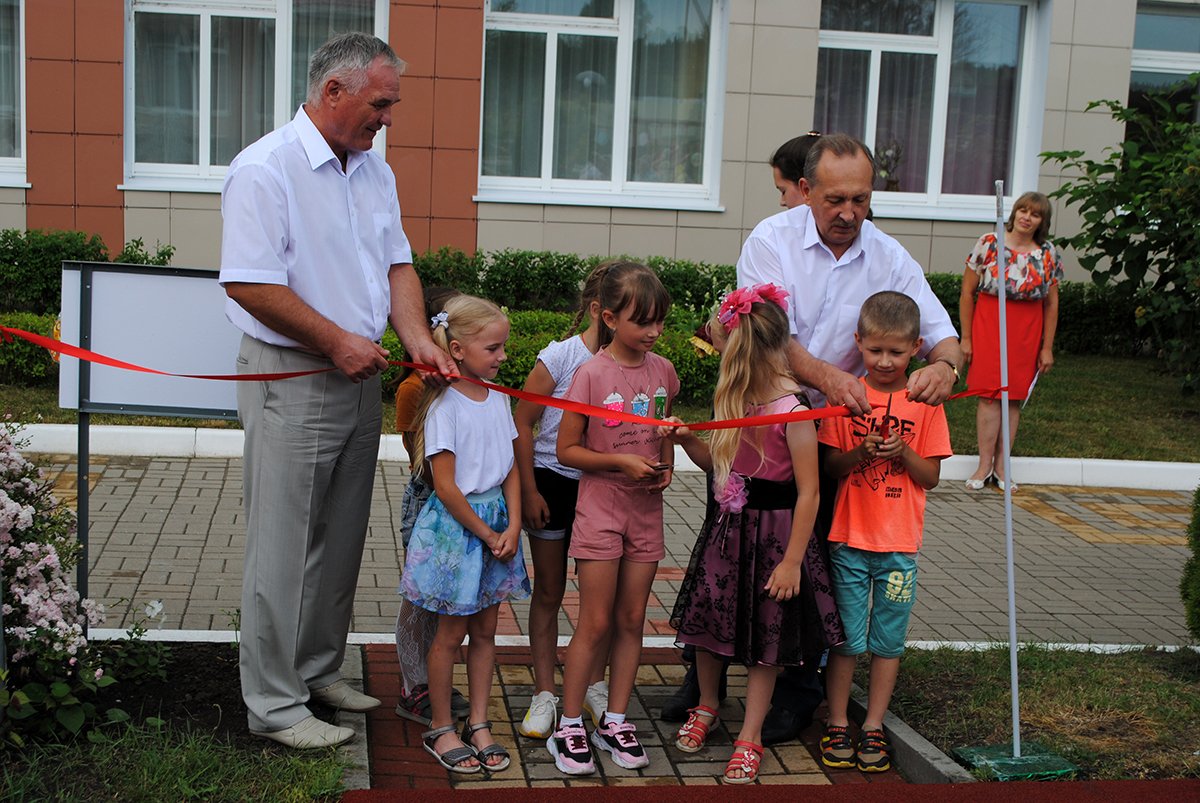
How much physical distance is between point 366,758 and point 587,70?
10.9 meters

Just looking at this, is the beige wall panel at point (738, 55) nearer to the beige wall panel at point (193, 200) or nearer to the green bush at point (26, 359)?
the beige wall panel at point (193, 200)

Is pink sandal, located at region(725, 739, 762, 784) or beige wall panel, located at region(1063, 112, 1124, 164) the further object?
beige wall panel, located at region(1063, 112, 1124, 164)

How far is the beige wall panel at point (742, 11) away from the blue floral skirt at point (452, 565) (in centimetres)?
1025

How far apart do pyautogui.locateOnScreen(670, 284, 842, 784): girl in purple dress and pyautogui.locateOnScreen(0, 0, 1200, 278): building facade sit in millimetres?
9118

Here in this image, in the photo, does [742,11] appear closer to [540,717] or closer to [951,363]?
[951,363]

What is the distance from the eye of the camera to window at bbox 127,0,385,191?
520 inches

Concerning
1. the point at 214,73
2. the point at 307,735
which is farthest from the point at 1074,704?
the point at 214,73

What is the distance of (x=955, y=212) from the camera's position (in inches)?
572

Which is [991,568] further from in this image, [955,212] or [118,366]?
[955,212]

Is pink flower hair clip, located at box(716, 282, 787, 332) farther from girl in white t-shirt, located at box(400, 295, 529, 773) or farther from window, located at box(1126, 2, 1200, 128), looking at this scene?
window, located at box(1126, 2, 1200, 128)

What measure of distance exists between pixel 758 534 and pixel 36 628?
2424 mm

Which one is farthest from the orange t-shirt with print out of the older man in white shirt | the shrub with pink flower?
the shrub with pink flower

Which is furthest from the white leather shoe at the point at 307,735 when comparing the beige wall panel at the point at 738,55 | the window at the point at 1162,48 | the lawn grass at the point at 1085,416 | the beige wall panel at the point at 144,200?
the window at the point at 1162,48

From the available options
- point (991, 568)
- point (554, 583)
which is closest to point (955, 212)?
point (991, 568)
